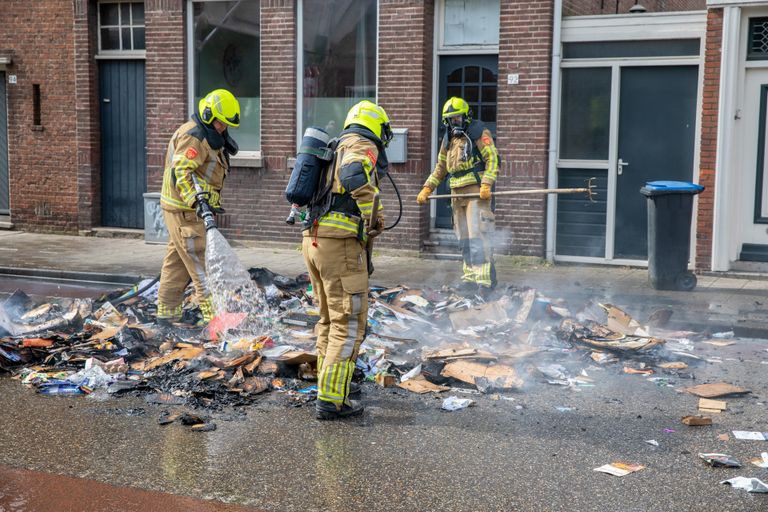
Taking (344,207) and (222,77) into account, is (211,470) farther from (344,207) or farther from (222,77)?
(222,77)

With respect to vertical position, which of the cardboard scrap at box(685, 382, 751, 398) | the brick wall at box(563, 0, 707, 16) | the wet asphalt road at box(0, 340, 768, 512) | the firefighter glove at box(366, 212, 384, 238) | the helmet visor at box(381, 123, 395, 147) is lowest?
the wet asphalt road at box(0, 340, 768, 512)

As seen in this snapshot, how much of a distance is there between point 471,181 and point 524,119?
240 cm

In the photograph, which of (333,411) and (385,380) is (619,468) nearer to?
(333,411)

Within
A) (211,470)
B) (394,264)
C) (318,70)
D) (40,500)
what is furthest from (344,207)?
(318,70)

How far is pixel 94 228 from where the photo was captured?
15.5 m

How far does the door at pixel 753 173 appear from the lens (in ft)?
37.1

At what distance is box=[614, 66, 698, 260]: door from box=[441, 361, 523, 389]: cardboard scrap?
5.49 m

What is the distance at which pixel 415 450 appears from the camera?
5543mm

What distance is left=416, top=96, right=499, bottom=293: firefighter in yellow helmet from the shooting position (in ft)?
33.7

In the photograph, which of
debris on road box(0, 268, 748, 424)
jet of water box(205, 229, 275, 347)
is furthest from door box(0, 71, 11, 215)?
jet of water box(205, 229, 275, 347)

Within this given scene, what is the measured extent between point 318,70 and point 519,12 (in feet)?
10.5

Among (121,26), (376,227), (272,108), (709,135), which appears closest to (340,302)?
(376,227)

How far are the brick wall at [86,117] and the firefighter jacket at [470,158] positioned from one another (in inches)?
278

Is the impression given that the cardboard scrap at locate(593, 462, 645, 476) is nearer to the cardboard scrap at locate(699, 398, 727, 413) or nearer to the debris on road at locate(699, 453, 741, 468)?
the debris on road at locate(699, 453, 741, 468)
